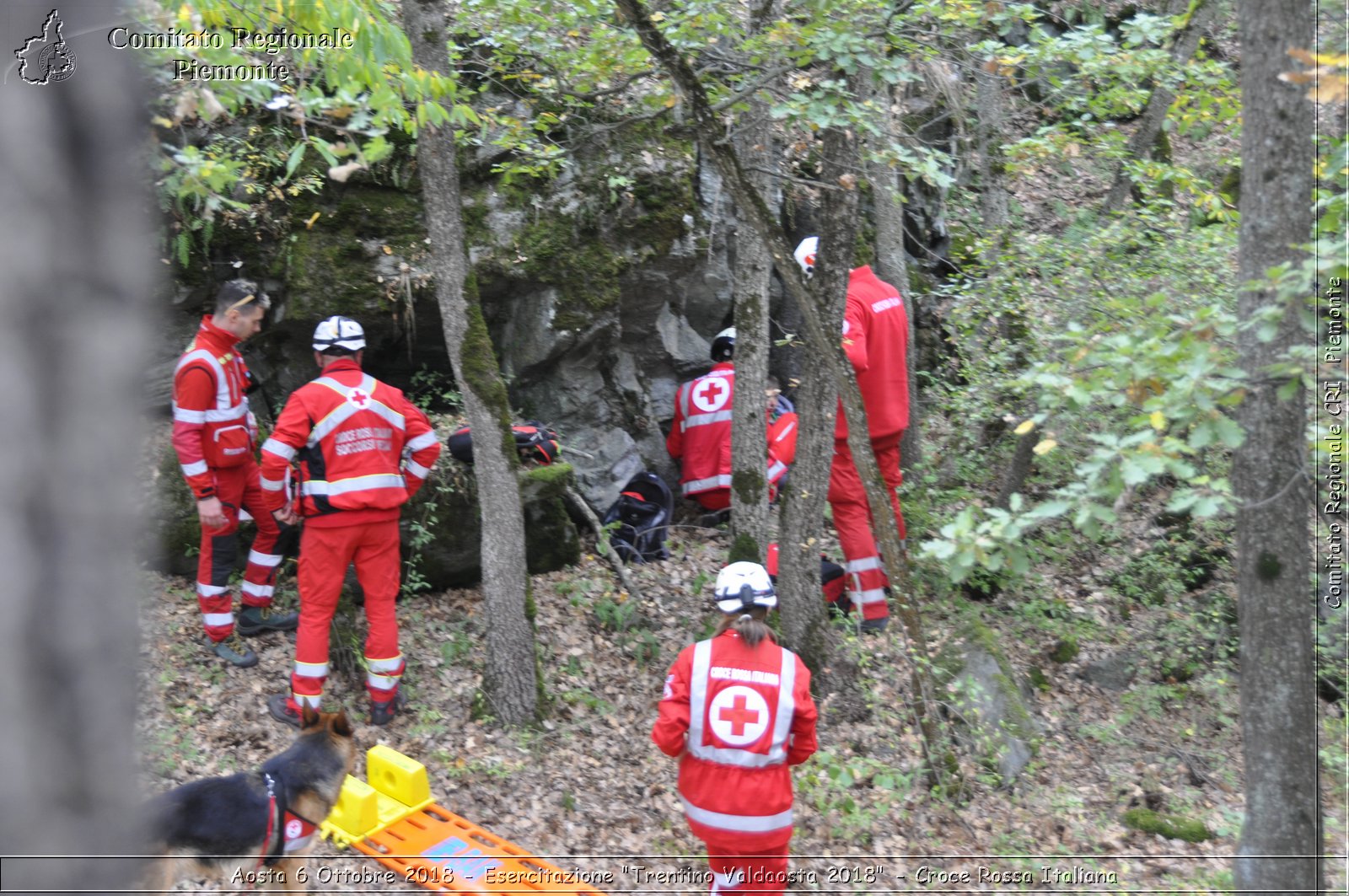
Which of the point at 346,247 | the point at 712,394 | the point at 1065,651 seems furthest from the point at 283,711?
the point at 1065,651

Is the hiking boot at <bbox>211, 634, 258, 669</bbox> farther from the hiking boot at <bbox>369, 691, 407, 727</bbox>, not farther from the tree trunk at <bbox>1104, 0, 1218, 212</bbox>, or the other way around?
the tree trunk at <bbox>1104, 0, 1218, 212</bbox>

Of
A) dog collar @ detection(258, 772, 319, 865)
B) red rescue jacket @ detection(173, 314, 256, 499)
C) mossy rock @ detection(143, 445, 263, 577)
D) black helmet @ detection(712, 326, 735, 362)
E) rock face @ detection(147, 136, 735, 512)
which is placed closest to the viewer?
dog collar @ detection(258, 772, 319, 865)

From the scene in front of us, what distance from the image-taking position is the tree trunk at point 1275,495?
3.75 meters

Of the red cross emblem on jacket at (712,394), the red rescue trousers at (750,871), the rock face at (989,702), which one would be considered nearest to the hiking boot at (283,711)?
the red rescue trousers at (750,871)

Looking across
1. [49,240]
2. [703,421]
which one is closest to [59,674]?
[49,240]

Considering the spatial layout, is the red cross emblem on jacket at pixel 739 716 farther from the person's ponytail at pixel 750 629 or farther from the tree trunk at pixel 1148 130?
the tree trunk at pixel 1148 130

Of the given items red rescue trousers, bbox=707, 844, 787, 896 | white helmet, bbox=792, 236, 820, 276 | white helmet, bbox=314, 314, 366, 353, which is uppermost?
→ white helmet, bbox=792, 236, 820, 276

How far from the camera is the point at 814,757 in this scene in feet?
19.7

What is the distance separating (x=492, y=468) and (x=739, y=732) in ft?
8.75

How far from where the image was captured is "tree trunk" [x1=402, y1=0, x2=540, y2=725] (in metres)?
6.01

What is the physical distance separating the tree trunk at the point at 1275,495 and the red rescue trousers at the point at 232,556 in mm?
5942

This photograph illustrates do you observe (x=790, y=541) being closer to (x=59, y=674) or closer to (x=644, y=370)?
(x=644, y=370)

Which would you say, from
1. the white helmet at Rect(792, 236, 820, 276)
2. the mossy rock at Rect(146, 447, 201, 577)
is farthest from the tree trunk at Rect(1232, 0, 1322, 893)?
the mossy rock at Rect(146, 447, 201, 577)

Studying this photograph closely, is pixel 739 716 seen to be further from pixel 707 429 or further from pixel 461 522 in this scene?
pixel 707 429
